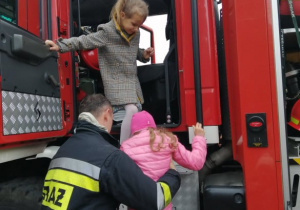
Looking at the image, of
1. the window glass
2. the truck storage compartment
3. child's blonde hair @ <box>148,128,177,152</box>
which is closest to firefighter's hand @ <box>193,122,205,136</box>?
child's blonde hair @ <box>148,128,177,152</box>

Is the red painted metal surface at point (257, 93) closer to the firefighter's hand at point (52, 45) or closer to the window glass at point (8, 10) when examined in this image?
the firefighter's hand at point (52, 45)

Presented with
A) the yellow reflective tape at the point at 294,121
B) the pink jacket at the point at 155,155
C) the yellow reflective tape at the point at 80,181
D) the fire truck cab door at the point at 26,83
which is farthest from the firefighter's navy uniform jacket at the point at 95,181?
the yellow reflective tape at the point at 294,121

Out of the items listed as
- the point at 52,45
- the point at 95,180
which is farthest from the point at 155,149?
the point at 52,45

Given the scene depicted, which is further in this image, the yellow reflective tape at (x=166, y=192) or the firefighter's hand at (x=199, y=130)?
the firefighter's hand at (x=199, y=130)

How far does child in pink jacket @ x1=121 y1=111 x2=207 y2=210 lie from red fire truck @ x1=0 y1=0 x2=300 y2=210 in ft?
0.63

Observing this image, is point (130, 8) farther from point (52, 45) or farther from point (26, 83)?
point (26, 83)

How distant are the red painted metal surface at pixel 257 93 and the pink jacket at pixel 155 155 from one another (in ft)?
0.91

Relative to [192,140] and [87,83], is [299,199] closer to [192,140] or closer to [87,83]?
[192,140]

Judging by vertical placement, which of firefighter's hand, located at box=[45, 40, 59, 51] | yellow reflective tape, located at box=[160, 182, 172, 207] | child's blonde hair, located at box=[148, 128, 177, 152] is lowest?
yellow reflective tape, located at box=[160, 182, 172, 207]

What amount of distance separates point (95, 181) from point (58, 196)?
18cm

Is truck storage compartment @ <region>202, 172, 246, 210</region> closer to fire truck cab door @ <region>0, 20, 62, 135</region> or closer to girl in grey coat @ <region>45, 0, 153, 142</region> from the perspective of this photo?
girl in grey coat @ <region>45, 0, 153, 142</region>

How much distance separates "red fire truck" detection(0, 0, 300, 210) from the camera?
1.65 meters

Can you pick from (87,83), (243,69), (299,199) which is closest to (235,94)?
(243,69)

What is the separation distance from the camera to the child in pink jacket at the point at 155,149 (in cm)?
165
